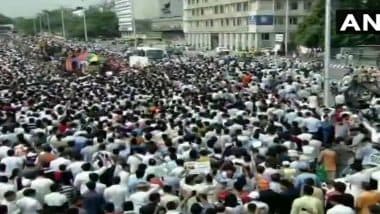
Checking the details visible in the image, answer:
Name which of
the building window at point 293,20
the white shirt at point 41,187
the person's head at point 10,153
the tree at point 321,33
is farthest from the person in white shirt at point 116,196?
the building window at point 293,20

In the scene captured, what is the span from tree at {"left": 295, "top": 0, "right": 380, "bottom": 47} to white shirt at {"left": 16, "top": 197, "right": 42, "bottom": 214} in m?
39.6

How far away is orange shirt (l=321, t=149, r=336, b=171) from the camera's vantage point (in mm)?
12266

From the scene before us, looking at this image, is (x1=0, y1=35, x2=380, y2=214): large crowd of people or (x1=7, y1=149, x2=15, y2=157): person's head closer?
(x1=0, y1=35, x2=380, y2=214): large crowd of people

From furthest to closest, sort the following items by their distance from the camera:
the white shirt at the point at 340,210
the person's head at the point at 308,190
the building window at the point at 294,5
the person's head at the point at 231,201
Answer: the building window at the point at 294,5, the person's head at the point at 308,190, the person's head at the point at 231,201, the white shirt at the point at 340,210

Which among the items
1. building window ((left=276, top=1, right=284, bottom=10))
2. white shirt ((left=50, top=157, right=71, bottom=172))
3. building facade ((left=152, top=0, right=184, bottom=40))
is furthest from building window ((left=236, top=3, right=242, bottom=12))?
white shirt ((left=50, top=157, right=71, bottom=172))

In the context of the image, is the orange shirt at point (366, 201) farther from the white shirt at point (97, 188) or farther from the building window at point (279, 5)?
the building window at point (279, 5)

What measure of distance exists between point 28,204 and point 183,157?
3.42 meters

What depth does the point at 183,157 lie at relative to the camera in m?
12.0

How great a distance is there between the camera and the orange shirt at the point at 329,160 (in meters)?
12.3

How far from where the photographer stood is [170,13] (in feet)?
444

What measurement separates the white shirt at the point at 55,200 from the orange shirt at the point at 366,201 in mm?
3853

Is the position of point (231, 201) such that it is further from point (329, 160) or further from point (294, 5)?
point (294, 5)

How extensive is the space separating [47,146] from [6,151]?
786mm

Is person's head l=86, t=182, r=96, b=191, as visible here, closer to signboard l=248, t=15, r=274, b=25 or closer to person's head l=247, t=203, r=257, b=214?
person's head l=247, t=203, r=257, b=214
